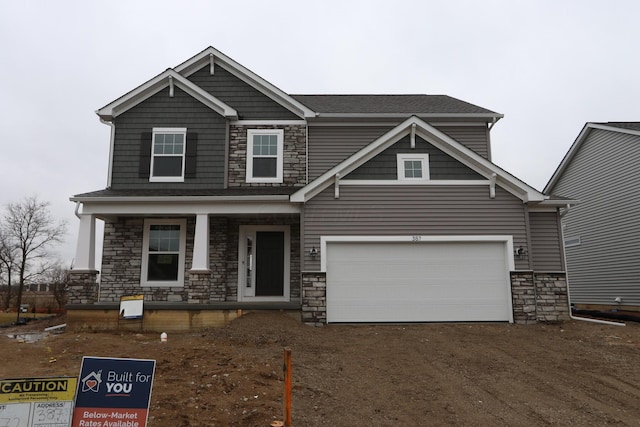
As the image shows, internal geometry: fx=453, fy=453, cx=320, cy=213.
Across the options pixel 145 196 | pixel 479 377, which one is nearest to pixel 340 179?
pixel 145 196

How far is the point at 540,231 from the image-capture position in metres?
11.6

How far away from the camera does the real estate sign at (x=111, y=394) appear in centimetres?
368

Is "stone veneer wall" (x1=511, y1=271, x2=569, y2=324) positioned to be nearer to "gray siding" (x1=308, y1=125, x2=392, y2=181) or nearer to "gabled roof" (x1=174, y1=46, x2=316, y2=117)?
"gray siding" (x1=308, y1=125, x2=392, y2=181)

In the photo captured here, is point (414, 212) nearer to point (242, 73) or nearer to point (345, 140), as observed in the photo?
point (345, 140)

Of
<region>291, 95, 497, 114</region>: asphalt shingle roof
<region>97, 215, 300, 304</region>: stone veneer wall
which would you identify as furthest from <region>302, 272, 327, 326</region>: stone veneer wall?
<region>291, 95, 497, 114</region>: asphalt shingle roof

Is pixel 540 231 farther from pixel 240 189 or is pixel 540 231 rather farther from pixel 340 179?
pixel 240 189

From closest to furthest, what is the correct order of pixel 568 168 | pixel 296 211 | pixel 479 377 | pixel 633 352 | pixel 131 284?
1. pixel 479 377
2. pixel 633 352
3. pixel 296 211
4. pixel 131 284
5. pixel 568 168

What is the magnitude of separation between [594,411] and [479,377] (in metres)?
1.60

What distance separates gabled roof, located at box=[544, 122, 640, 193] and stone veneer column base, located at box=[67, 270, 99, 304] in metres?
16.8

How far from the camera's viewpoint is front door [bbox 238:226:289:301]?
41.0 ft

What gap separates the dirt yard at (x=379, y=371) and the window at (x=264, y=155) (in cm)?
437

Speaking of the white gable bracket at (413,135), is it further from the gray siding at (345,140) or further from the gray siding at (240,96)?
the gray siding at (240,96)

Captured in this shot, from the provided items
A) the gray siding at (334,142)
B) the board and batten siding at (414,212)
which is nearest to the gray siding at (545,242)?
the board and batten siding at (414,212)

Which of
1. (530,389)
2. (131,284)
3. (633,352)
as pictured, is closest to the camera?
(530,389)
